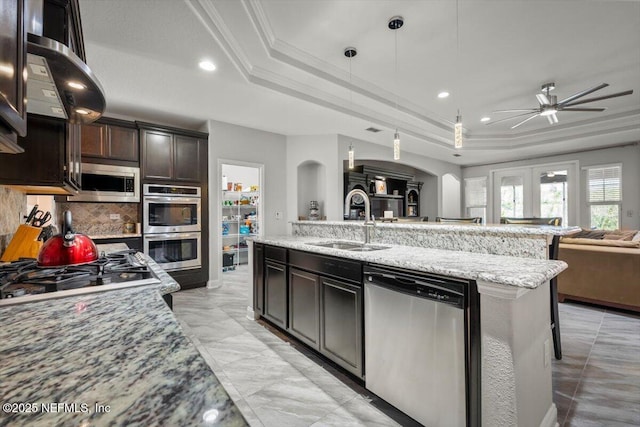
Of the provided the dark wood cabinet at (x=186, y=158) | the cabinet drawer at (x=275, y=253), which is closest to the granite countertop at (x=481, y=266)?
the cabinet drawer at (x=275, y=253)

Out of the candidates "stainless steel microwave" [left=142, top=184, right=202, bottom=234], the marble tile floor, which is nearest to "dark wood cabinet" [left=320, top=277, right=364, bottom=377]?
the marble tile floor

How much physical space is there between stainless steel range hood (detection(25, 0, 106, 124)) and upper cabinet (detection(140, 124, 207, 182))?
3023mm

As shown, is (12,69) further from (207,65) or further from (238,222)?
(238,222)

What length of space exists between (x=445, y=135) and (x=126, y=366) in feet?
21.5

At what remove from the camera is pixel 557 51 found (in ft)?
10.5

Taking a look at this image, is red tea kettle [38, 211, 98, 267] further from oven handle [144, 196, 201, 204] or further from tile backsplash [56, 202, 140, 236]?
tile backsplash [56, 202, 140, 236]

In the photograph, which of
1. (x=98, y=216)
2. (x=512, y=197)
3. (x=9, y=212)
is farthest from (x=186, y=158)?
(x=512, y=197)

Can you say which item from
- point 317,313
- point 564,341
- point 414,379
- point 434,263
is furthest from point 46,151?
point 564,341

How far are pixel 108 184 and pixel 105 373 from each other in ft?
13.8

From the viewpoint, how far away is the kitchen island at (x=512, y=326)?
1.28m

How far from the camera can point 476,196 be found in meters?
8.73

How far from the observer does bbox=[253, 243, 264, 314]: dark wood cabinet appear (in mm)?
3094

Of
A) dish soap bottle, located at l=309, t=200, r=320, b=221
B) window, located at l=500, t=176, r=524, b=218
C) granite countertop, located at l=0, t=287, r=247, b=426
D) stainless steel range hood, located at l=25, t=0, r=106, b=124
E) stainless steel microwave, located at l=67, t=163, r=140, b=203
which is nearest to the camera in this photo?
granite countertop, located at l=0, t=287, r=247, b=426

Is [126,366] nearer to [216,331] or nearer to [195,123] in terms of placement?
[216,331]
